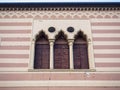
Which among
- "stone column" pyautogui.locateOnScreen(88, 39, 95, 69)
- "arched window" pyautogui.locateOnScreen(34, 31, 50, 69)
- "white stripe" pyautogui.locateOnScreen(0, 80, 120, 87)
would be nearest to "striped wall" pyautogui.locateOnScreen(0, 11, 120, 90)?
"white stripe" pyautogui.locateOnScreen(0, 80, 120, 87)

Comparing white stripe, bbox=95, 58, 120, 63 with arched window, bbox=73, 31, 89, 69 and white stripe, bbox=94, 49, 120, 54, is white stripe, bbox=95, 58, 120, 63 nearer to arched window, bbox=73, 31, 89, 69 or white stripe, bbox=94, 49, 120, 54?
white stripe, bbox=94, 49, 120, 54

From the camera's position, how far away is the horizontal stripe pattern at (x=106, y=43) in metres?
12.7

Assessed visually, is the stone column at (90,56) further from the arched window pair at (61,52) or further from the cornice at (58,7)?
the cornice at (58,7)

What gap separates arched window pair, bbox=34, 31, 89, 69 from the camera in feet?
42.8

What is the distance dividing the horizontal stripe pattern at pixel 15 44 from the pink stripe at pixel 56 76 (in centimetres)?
37

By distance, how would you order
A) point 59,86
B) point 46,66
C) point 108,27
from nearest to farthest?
point 59,86, point 46,66, point 108,27

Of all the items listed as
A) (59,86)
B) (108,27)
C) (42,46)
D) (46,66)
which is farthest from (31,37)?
(108,27)

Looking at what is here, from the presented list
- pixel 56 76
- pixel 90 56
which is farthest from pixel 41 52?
pixel 90 56

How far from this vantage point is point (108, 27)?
14.0m

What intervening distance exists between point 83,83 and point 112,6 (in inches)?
197

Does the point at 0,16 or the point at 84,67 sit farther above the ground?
the point at 0,16

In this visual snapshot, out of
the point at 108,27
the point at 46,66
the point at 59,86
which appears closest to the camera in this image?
the point at 59,86

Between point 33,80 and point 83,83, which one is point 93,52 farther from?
point 33,80

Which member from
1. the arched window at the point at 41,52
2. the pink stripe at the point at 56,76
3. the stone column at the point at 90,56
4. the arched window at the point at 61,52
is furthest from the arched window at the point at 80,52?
the arched window at the point at 41,52
